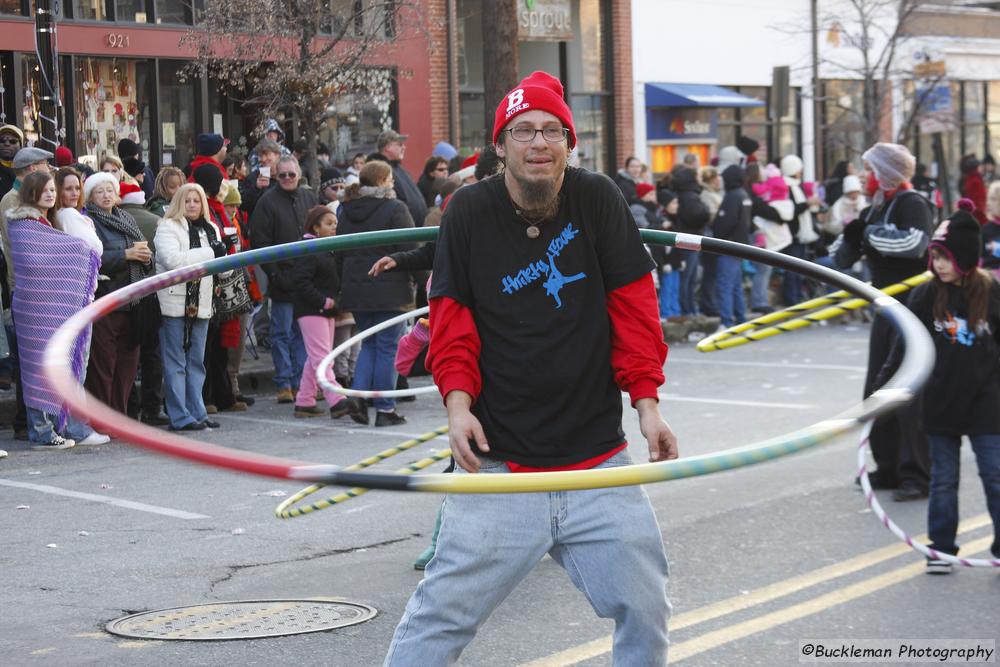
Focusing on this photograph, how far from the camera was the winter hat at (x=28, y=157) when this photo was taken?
1198 cm

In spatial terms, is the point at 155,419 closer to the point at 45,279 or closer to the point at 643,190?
the point at 45,279

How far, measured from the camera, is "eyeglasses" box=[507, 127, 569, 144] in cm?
432

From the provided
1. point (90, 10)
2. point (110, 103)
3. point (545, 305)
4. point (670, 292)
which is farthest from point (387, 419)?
point (90, 10)

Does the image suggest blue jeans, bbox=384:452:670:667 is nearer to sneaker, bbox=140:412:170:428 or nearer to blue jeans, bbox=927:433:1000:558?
blue jeans, bbox=927:433:1000:558

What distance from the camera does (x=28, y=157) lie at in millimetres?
11984

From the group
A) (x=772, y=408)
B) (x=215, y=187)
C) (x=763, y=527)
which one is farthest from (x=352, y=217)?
(x=763, y=527)

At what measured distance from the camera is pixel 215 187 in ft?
43.4

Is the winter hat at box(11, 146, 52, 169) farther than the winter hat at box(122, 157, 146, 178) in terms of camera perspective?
No

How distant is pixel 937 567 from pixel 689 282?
39.3ft

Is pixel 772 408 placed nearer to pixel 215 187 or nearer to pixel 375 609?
pixel 215 187

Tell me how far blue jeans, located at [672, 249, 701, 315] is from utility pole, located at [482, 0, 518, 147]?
10.4ft

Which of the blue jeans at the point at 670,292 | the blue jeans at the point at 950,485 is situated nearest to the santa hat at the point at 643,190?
the blue jeans at the point at 670,292

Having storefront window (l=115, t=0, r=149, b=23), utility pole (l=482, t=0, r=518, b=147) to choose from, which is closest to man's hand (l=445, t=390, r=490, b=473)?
utility pole (l=482, t=0, r=518, b=147)

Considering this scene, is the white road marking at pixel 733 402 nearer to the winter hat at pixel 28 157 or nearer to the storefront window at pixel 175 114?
the winter hat at pixel 28 157
